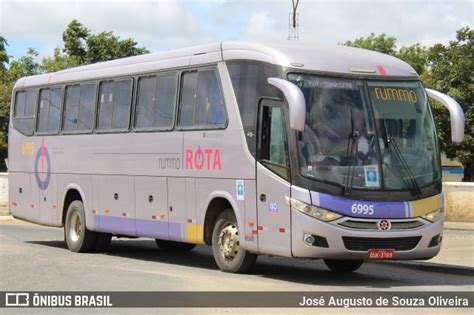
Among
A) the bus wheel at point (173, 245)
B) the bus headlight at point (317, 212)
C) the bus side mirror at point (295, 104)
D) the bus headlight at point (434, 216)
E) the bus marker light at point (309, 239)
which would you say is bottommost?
the bus wheel at point (173, 245)

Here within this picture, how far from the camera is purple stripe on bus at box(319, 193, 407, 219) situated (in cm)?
1280

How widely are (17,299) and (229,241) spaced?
12.5 feet

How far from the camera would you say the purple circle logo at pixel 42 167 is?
800 inches

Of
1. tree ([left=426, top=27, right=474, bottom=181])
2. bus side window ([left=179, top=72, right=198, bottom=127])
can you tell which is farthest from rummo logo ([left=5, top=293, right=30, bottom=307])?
tree ([left=426, top=27, right=474, bottom=181])

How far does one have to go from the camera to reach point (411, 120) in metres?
13.8

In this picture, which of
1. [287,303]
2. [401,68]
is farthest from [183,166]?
[287,303]

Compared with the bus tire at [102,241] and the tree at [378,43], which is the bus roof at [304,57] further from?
the tree at [378,43]

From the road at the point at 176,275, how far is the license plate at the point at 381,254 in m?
0.41

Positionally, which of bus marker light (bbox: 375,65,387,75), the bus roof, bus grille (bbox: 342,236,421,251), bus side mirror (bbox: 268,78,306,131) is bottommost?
bus grille (bbox: 342,236,421,251)

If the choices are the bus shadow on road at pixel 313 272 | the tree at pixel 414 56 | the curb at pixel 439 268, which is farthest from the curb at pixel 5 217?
the tree at pixel 414 56

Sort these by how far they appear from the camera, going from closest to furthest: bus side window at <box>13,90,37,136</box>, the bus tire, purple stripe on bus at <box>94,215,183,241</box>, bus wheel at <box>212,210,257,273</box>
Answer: bus wheel at <box>212,210,257,273</box> < purple stripe on bus at <box>94,215,183,241</box> < the bus tire < bus side window at <box>13,90,37,136</box>

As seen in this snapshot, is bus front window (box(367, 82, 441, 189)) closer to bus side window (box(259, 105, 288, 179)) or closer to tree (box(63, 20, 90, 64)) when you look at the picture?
bus side window (box(259, 105, 288, 179))

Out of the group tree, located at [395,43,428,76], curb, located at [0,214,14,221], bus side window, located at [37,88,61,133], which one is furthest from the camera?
tree, located at [395,43,428,76]

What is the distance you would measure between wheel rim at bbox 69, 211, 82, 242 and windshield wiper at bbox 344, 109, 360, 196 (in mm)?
7866
